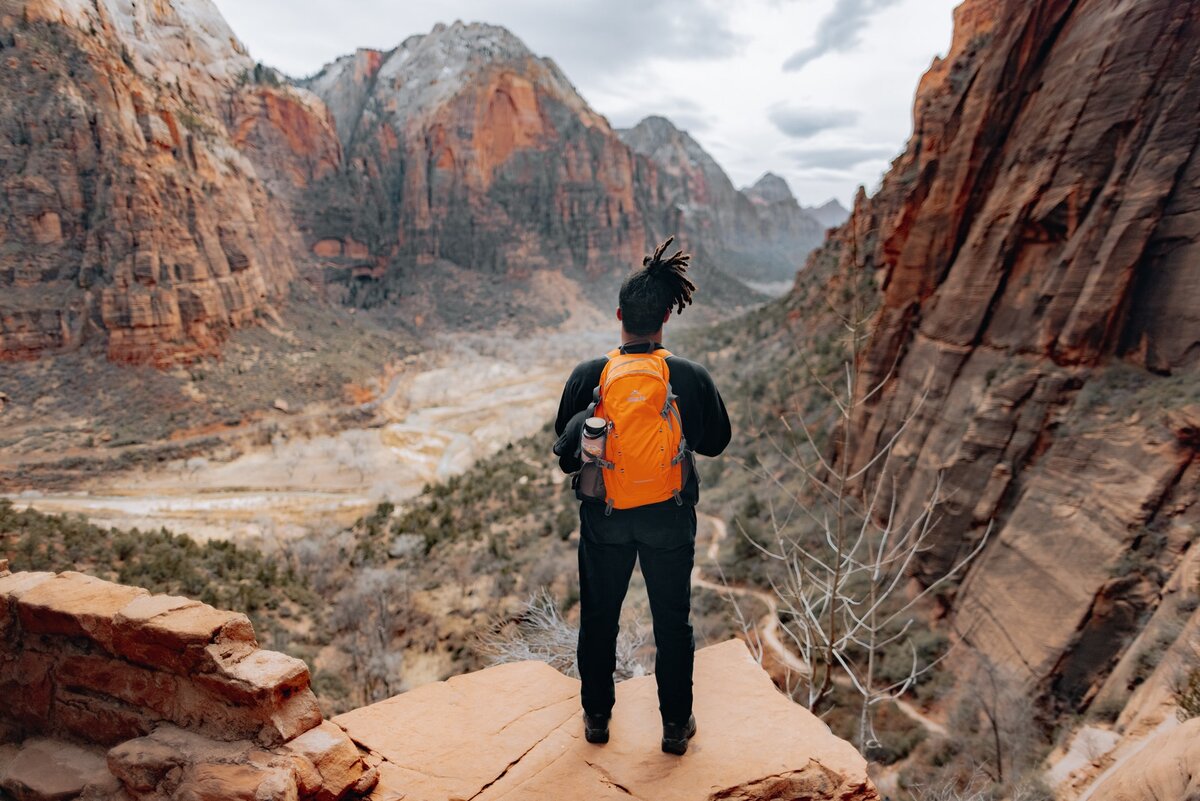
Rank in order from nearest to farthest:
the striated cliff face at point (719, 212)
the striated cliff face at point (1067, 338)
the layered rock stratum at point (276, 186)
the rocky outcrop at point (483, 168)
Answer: the striated cliff face at point (1067, 338) < the layered rock stratum at point (276, 186) < the rocky outcrop at point (483, 168) < the striated cliff face at point (719, 212)

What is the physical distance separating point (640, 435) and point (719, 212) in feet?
522

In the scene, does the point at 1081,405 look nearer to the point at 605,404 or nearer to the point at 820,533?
the point at 820,533

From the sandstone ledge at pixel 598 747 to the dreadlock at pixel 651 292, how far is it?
7.72 feet

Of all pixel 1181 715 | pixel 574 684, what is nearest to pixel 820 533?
pixel 1181 715

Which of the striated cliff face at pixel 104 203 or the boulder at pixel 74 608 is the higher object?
the striated cliff face at pixel 104 203

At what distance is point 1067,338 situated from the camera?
8.45 meters

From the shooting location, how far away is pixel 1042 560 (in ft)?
25.6

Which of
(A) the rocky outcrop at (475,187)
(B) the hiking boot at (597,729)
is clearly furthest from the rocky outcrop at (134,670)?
(A) the rocky outcrop at (475,187)

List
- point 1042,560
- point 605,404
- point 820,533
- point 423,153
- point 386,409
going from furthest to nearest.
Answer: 1. point 423,153
2. point 386,409
3. point 820,533
4. point 1042,560
5. point 605,404

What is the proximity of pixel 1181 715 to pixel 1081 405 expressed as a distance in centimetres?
549

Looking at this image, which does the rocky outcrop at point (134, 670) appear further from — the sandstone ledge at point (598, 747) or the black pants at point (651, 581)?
the black pants at point (651, 581)

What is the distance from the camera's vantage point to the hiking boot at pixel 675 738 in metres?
3.06

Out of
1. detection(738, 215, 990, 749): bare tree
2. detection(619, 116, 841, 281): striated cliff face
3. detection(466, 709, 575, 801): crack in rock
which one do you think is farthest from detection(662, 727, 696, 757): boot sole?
detection(619, 116, 841, 281): striated cliff face

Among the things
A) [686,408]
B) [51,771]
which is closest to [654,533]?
[686,408]
